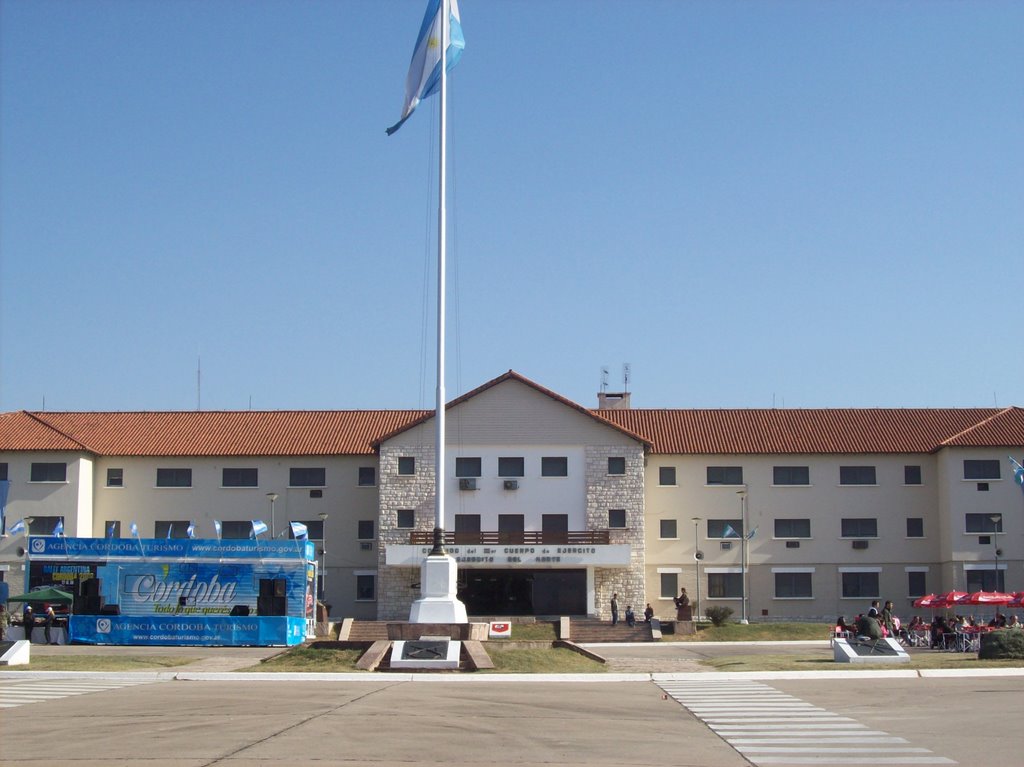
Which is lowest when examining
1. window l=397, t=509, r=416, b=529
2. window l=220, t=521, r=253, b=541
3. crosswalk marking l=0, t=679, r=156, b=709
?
crosswalk marking l=0, t=679, r=156, b=709

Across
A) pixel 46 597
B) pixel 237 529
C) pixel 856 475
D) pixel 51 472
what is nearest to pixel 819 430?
pixel 856 475

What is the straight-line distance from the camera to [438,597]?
3203 cm

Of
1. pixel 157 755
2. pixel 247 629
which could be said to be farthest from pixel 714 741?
pixel 247 629

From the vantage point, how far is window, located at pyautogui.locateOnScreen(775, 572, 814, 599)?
5625cm

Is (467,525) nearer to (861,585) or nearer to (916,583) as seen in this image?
(861,585)

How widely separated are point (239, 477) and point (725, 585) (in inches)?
896

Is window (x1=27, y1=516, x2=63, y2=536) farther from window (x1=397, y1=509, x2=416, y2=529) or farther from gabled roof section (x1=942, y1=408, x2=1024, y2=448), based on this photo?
gabled roof section (x1=942, y1=408, x2=1024, y2=448)

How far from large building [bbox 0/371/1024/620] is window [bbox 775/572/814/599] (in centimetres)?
9

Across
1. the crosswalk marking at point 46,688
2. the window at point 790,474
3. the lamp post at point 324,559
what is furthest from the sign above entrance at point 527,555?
the crosswalk marking at point 46,688

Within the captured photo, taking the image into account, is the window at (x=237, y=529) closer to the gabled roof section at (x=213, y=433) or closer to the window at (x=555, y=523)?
the gabled roof section at (x=213, y=433)

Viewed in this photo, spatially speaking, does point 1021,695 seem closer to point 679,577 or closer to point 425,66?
point 425,66

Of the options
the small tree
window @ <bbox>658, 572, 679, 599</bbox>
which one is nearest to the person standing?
the small tree

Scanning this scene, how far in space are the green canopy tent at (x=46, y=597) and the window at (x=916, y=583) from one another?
35209 mm

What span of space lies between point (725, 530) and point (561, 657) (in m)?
27.9
